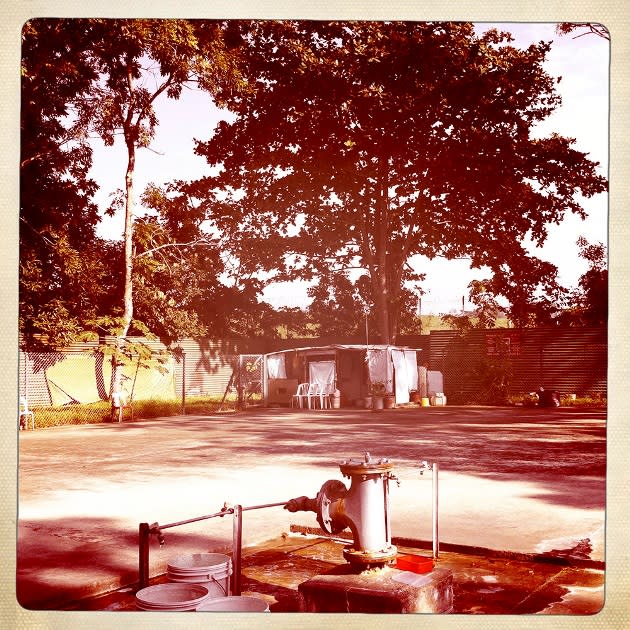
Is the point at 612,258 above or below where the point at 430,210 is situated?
below

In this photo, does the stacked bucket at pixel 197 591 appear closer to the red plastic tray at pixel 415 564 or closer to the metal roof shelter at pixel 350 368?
the red plastic tray at pixel 415 564

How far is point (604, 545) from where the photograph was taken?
3.01 meters

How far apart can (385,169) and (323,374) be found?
976 mm

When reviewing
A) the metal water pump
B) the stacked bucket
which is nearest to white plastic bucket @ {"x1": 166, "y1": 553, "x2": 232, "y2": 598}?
the stacked bucket

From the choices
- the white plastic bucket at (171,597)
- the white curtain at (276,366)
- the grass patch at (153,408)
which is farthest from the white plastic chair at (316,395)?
the white plastic bucket at (171,597)

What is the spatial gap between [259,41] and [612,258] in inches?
66.4

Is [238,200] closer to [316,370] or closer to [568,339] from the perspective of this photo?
[316,370]

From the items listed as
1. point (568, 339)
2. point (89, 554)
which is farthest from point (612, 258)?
point (89, 554)

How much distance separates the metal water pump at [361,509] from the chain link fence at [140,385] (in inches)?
38.8

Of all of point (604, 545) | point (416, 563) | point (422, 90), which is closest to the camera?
point (416, 563)

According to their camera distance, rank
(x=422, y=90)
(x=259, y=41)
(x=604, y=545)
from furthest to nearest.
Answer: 1. (x=422, y=90)
2. (x=259, y=41)
3. (x=604, y=545)

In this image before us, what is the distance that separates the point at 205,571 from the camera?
104 inches

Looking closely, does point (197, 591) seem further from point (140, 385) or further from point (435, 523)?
point (140, 385)

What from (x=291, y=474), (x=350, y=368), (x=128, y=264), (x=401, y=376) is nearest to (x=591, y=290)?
(x=401, y=376)
